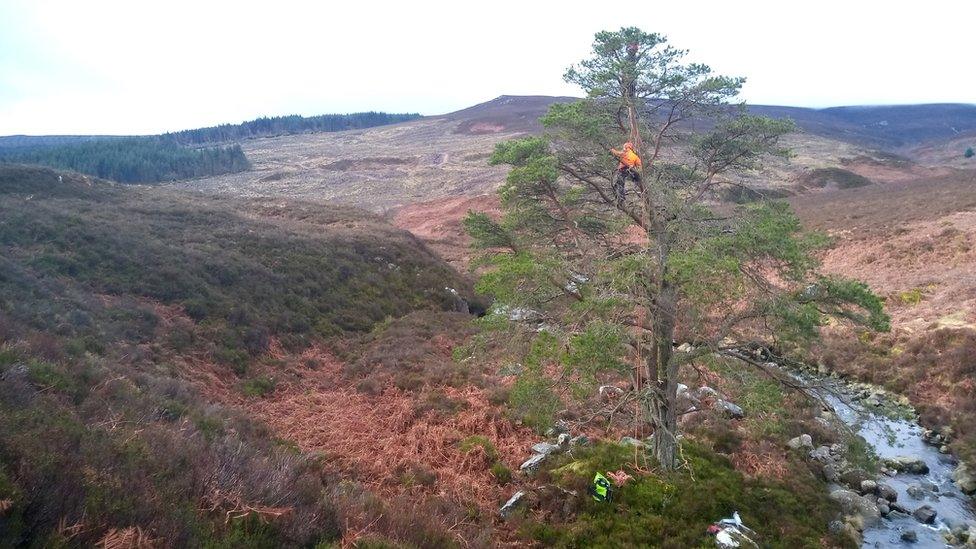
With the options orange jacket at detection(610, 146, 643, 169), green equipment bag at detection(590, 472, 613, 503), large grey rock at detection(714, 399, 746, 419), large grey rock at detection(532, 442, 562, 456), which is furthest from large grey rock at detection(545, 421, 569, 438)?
orange jacket at detection(610, 146, 643, 169)

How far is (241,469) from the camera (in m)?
5.82

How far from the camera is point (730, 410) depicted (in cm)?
1254

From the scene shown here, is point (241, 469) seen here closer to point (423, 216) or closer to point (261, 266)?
point (261, 266)

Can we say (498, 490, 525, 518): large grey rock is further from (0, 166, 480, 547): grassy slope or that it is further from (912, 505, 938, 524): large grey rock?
(912, 505, 938, 524): large grey rock

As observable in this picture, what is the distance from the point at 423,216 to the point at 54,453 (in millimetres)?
40641

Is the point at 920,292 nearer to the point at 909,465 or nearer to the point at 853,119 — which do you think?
the point at 909,465

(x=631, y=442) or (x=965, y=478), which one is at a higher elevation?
(x=631, y=442)

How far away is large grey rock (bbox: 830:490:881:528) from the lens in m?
9.18

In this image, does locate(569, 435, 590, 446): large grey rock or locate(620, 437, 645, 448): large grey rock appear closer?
locate(620, 437, 645, 448): large grey rock

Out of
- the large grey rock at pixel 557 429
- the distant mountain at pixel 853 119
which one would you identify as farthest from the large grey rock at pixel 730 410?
the distant mountain at pixel 853 119

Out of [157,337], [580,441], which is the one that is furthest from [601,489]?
[157,337]

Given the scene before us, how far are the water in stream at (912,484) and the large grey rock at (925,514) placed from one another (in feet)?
0.28

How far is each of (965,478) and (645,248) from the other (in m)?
8.52

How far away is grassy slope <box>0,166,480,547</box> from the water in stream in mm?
7750
